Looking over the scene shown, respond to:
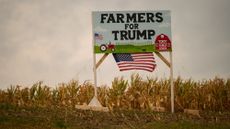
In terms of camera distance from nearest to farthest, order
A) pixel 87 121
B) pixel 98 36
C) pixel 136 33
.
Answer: pixel 87 121 < pixel 98 36 < pixel 136 33

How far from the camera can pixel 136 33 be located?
19.4 m

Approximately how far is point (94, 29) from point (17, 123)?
6.35 meters

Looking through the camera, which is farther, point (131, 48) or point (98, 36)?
point (131, 48)

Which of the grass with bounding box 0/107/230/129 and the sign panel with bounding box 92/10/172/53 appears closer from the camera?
the grass with bounding box 0/107/230/129

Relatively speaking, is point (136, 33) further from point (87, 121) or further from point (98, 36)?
point (87, 121)

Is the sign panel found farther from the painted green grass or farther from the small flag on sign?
the small flag on sign

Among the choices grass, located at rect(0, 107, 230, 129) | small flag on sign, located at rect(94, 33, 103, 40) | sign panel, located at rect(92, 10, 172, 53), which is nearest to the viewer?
grass, located at rect(0, 107, 230, 129)

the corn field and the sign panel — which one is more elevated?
the sign panel

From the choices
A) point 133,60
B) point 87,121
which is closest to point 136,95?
point 133,60

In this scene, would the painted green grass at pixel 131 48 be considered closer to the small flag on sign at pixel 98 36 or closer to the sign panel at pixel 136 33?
the sign panel at pixel 136 33

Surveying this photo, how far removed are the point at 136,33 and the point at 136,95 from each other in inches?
155

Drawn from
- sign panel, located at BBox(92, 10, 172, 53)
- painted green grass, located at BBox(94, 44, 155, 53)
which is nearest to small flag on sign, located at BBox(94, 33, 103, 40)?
sign panel, located at BBox(92, 10, 172, 53)

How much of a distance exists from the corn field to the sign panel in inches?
124

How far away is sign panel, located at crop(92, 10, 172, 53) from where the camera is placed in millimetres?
19250
